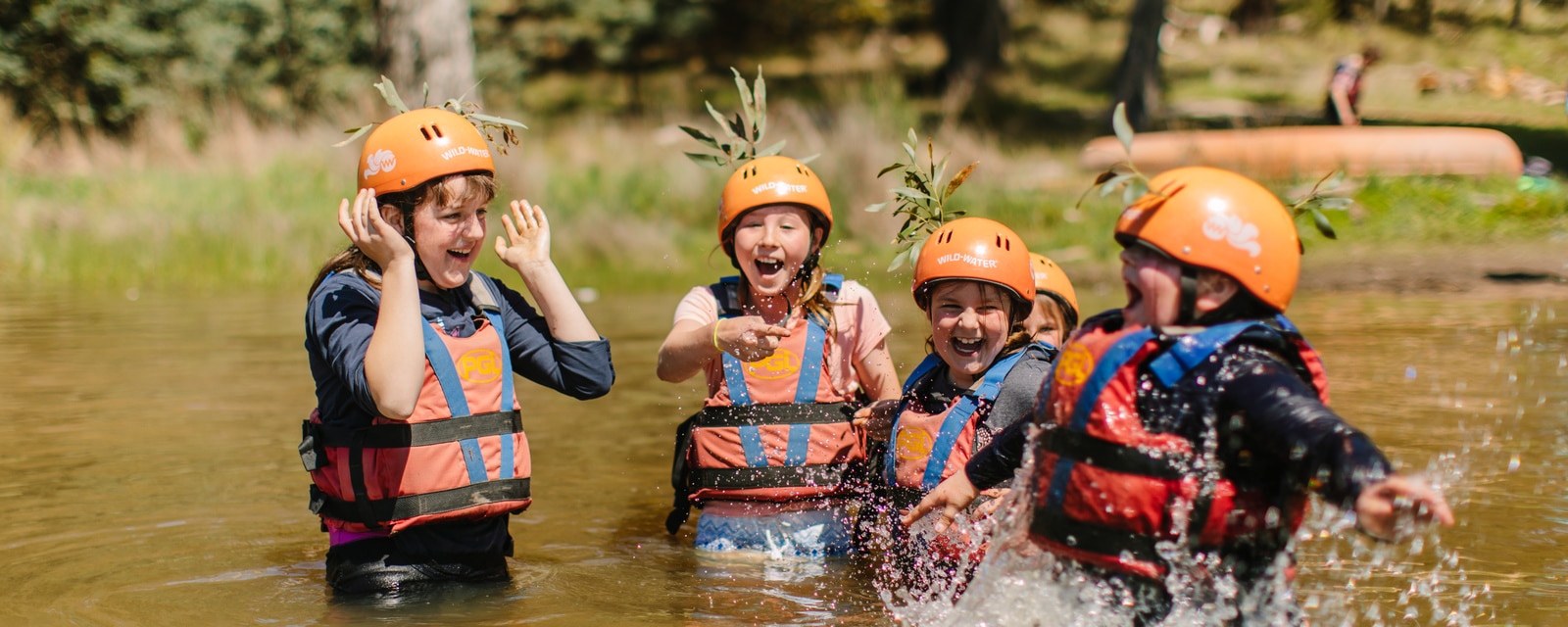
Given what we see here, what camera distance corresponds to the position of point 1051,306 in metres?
5.97

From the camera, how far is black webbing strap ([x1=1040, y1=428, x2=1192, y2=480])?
3646 millimetres

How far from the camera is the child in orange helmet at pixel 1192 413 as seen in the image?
3.62 meters

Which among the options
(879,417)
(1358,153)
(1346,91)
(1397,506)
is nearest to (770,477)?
(879,417)

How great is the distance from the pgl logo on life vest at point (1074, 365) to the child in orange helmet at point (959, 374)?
3.81 ft

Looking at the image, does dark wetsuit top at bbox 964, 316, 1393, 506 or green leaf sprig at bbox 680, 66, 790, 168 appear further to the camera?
green leaf sprig at bbox 680, 66, 790, 168

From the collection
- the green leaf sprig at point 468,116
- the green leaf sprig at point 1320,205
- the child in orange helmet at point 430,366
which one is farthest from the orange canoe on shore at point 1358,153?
the child in orange helmet at point 430,366

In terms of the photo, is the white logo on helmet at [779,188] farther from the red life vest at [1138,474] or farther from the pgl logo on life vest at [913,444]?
the red life vest at [1138,474]

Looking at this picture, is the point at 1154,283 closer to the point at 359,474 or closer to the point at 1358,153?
the point at 359,474

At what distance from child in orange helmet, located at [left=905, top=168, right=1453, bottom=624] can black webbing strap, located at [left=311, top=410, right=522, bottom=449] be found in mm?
1962

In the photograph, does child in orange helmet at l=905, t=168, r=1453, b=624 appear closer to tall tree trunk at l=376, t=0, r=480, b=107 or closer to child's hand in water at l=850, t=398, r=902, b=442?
child's hand in water at l=850, t=398, r=902, b=442

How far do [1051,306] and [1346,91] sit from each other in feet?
54.7

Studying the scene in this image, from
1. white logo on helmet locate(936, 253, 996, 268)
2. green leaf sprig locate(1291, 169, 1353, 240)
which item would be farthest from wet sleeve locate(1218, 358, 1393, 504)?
white logo on helmet locate(936, 253, 996, 268)

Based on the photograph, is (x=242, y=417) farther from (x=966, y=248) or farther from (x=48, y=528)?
(x=966, y=248)

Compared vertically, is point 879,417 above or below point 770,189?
below
